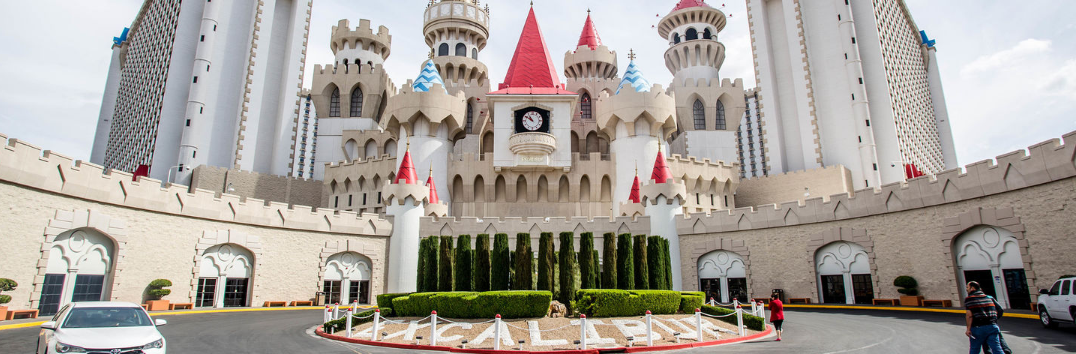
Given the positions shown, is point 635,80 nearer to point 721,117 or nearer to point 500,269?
point 721,117

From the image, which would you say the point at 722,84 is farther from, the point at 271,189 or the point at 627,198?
the point at 271,189

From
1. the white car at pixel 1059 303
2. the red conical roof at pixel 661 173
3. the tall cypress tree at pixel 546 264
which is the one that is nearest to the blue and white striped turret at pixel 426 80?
the red conical roof at pixel 661 173

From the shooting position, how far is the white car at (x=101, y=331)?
373 inches

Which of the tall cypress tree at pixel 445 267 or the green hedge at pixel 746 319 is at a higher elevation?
the tall cypress tree at pixel 445 267

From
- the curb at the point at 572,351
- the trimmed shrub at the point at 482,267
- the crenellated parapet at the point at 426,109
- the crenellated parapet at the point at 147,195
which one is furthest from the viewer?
the crenellated parapet at the point at 426,109

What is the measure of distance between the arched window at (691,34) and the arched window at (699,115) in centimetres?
985

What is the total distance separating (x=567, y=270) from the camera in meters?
21.3

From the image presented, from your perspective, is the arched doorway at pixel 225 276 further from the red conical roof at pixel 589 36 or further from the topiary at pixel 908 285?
the red conical roof at pixel 589 36

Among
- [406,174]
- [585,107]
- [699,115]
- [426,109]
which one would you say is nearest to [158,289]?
[406,174]

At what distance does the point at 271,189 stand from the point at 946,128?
77980mm

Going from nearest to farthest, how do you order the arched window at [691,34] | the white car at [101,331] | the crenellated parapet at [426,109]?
1. the white car at [101,331]
2. the crenellated parapet at [426,109]
3. the arched window at [691,34]

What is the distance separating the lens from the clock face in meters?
42.1

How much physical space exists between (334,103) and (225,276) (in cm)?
2790

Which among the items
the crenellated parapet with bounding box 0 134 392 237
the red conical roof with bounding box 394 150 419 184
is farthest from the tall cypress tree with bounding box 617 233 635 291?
the crenellated parapet with bounding box 0 134 392 237
